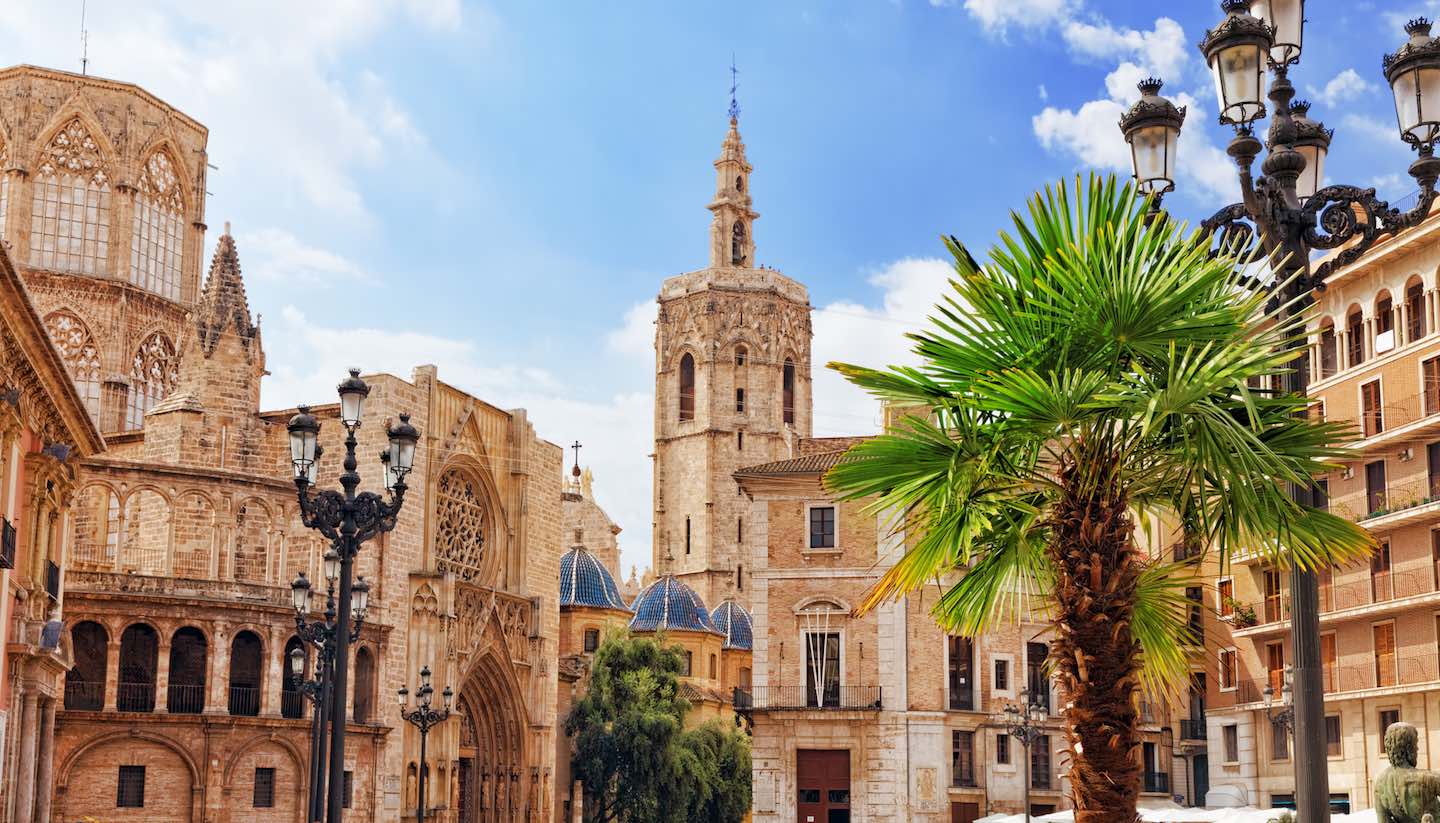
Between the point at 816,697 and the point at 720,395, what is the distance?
168ft

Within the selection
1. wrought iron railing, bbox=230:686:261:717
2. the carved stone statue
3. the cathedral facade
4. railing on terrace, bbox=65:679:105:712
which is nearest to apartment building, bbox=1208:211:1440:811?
the carved stone statue

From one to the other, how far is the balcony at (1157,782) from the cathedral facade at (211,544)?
65.5ft

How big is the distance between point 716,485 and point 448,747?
139 ft

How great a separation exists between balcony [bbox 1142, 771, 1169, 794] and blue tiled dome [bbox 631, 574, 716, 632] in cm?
2732

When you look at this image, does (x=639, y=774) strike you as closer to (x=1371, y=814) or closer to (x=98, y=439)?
(x=98, y=439)

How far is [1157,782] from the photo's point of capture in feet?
145

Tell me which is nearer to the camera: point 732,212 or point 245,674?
point 245,674

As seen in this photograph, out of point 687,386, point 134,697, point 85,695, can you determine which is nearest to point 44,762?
point 85,695

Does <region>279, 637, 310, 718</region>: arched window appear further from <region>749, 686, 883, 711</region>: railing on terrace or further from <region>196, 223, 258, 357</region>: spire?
<region>749, 686, 883, 711</region>: railing on terrace

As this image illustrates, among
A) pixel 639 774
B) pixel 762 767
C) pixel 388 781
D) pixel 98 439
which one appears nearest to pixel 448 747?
pixel 388 781

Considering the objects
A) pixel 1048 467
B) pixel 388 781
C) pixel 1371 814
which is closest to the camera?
pixel 1048 467

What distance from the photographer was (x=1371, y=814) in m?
24.1

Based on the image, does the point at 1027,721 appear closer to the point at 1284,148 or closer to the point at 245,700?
the point at 245,700

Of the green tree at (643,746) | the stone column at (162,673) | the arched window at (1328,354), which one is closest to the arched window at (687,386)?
the green tree at (643,746)
